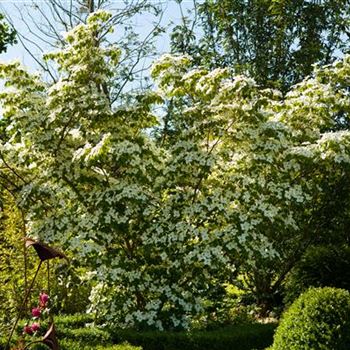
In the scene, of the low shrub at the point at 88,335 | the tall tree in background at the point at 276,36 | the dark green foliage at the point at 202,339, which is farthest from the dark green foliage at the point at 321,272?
the tall tree in background at the point at 276,36

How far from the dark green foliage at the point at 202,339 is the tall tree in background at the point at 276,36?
6805 mm

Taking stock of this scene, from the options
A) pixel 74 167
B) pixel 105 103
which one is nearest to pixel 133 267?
pixel 74 167

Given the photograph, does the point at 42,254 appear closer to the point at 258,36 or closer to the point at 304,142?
the point at 304,142

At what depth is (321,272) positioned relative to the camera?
775 centimetres

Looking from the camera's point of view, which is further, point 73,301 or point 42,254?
point 73,301

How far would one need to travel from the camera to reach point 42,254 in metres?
3.08

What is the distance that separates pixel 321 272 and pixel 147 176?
2.68 m

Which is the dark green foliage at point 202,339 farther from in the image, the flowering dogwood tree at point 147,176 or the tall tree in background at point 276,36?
the tall tree in background at point 276,36

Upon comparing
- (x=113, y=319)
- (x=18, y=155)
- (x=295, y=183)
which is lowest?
(x=113, y=319)

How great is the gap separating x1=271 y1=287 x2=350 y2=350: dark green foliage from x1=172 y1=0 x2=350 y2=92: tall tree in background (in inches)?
304

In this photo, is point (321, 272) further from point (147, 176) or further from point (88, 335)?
point (88, 335)

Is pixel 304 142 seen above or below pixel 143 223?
above

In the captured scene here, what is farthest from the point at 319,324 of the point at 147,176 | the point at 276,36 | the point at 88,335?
the point at 276,36

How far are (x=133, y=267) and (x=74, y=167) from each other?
1348 mm
